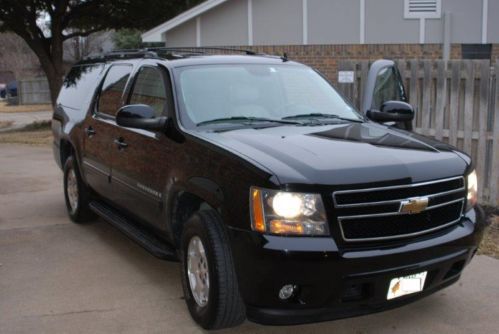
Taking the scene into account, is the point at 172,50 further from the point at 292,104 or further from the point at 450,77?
the point at 450,77

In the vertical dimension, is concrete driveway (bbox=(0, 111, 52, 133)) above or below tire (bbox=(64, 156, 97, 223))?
below

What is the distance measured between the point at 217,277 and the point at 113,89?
113 inches

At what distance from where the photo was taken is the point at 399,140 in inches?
164

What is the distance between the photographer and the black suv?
3.34 m

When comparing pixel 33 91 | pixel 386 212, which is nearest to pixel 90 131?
pixel 386 212

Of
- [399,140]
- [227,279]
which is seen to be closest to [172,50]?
[399,140]

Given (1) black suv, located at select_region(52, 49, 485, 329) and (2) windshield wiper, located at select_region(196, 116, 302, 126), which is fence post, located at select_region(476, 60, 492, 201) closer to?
(1) black suv, located at select_region(52, 49, 485, 329)

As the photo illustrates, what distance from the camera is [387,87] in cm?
723

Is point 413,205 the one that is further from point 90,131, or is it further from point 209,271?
point 90,131

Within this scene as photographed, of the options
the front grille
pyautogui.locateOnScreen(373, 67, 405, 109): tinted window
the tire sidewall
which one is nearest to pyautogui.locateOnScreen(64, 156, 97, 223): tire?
the tire sidewall

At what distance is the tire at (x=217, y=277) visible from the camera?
11.7 ft

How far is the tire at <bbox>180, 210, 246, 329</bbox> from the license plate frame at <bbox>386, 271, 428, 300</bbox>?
0.87 meters

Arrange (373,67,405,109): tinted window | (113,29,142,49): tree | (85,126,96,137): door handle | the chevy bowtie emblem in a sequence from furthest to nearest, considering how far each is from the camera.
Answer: (113,29,142,49): tree, (373,67,405,109): tinted window, (85,126,96,137): door handle, the chevy bowtie emblem

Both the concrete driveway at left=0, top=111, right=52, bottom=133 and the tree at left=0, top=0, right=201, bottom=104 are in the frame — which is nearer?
the tree at left=0, top=0, right=201, bottom=104
